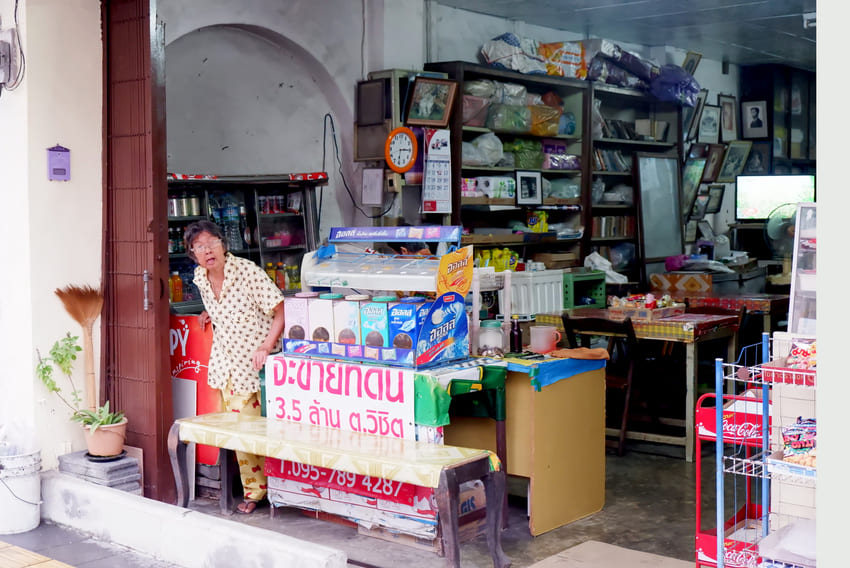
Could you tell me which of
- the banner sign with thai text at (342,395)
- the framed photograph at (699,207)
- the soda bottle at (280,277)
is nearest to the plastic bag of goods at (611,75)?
the framed photograph at (699,207)

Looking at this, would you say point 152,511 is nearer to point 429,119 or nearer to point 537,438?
point 537,438

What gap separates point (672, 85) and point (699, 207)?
211cm

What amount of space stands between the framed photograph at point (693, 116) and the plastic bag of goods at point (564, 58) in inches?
92.7

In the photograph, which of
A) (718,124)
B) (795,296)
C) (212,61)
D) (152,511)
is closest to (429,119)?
(212,61)

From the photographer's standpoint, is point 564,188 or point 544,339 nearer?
point 544,339

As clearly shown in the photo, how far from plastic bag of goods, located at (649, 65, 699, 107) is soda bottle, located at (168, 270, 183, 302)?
6.26 metres

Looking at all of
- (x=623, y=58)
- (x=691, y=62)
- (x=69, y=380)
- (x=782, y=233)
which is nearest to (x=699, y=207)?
(x=691, y=62)

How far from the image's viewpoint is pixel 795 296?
356 cm

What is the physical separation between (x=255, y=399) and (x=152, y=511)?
954 millimetres

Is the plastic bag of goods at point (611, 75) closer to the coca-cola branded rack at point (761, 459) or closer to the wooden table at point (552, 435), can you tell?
the wooden table at point (552, 435)

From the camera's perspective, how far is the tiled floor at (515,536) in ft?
15.4

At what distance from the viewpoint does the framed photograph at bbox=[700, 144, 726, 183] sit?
12117mm

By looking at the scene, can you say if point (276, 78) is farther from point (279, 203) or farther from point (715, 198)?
point (715, 198)

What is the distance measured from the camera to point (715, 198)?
12.8 m
